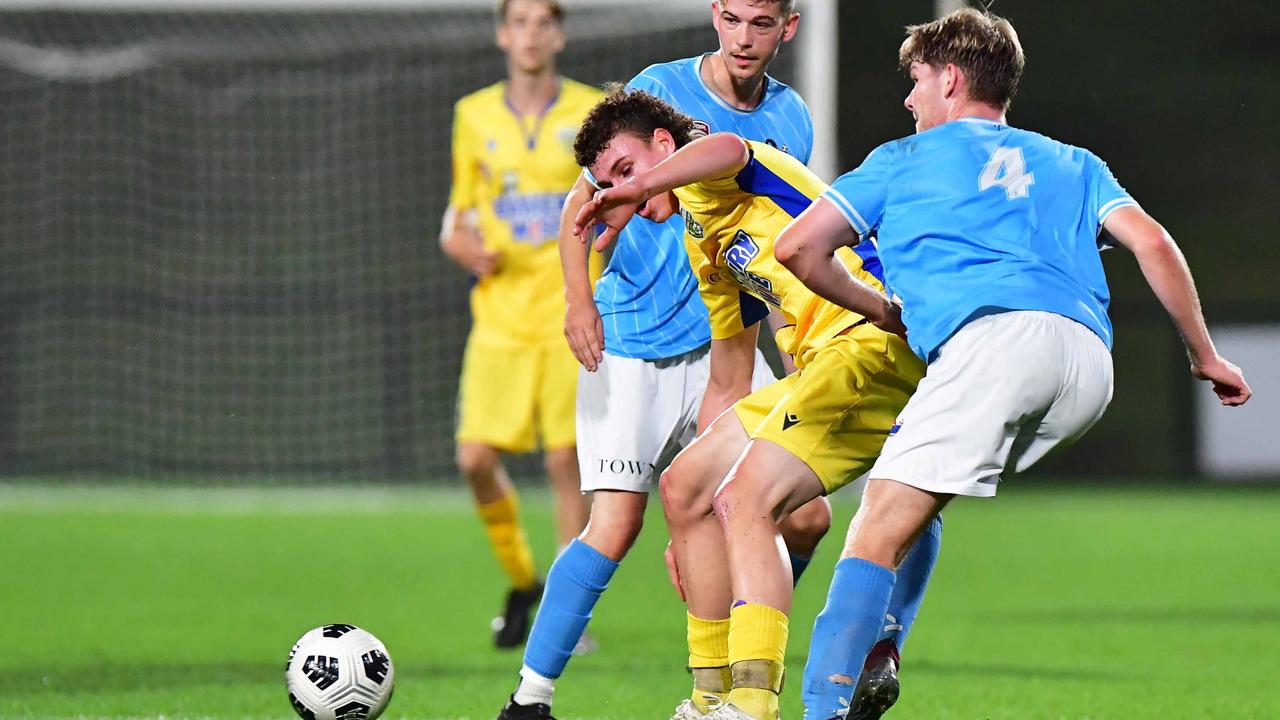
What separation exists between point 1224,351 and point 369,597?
9.14 metres

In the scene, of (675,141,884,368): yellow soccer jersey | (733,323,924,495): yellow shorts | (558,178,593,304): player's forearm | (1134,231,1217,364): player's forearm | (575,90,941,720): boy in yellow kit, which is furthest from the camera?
(558,178,593,304): player's forearm

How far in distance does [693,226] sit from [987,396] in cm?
102

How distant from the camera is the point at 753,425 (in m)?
4.50

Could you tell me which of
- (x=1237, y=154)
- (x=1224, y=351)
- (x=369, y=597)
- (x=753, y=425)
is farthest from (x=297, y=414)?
(x=753, y=425)

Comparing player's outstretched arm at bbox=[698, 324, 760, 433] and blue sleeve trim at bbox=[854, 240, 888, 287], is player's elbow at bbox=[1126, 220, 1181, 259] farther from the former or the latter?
player's outstretched arm at bbox=[698, 324, 760, 433]

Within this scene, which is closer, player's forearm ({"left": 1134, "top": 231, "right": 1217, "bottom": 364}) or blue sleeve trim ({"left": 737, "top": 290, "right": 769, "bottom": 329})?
player's forearm ({"left": 1134, "top": 231, "right": 1217, "bottom": 364})

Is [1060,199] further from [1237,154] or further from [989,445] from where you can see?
[1237,154]

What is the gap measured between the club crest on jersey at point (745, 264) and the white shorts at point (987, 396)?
64cm

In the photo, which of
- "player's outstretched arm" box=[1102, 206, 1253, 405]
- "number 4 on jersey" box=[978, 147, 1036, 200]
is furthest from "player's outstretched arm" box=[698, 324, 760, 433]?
"player's outstretched arm" box=[1102, 206, 1253, 405]

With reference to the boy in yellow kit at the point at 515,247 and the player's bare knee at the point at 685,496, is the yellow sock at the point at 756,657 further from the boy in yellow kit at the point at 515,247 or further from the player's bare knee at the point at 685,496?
the boy in yellow kit at the point at 515,247

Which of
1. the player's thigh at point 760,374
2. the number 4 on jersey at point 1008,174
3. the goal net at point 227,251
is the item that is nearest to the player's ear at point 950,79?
the number 4 on jersey at point 1008,174

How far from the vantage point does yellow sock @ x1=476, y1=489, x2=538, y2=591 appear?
23.2 ft

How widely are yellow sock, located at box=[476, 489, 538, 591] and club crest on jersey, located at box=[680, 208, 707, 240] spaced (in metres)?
2.75

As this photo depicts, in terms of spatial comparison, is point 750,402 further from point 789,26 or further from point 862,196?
point 789,26
